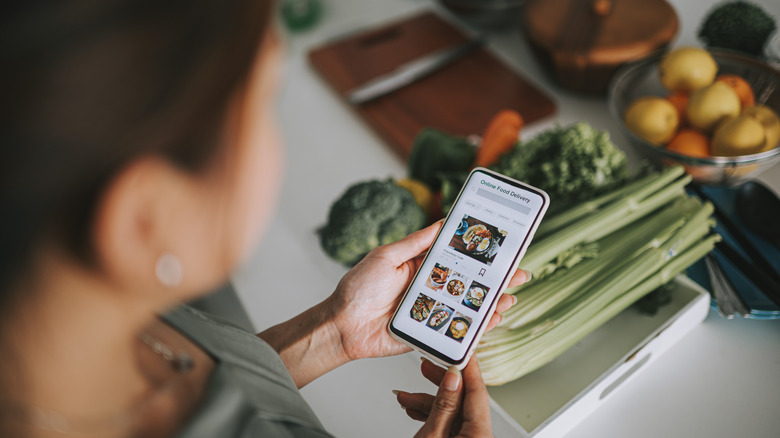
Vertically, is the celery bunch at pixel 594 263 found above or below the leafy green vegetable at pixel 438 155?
below

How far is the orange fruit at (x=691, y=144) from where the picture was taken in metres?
1.01

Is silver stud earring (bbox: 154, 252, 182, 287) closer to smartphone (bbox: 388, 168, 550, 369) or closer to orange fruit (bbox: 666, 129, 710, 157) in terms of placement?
smartphone (bbox: 388, 168, 550, 369)

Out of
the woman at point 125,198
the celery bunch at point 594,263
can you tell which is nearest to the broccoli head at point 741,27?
the celery bunch at point 594,263

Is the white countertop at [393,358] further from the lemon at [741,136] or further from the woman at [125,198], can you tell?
the woman at [125,198]

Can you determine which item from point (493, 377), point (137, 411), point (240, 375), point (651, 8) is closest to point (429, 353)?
point (493, 377)

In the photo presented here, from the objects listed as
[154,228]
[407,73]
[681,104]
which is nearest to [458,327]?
[154,228]

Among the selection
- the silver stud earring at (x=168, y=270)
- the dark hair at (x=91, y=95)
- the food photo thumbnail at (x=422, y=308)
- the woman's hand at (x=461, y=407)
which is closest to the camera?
the dark hair at (x=91, y=95)

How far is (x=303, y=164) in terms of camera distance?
1.29 meters

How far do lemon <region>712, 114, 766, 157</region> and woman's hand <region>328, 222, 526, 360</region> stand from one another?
0.51 m

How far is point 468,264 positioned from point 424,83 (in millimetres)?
752

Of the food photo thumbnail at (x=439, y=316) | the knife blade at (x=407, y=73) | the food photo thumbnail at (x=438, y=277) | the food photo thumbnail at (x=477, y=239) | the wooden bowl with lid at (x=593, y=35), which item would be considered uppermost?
the knife blade at (x=407, y=73)

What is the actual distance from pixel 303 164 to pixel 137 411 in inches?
33.2

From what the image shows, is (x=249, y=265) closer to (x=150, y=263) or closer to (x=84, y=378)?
(x=84, y=378)

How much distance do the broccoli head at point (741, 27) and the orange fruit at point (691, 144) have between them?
36cm
